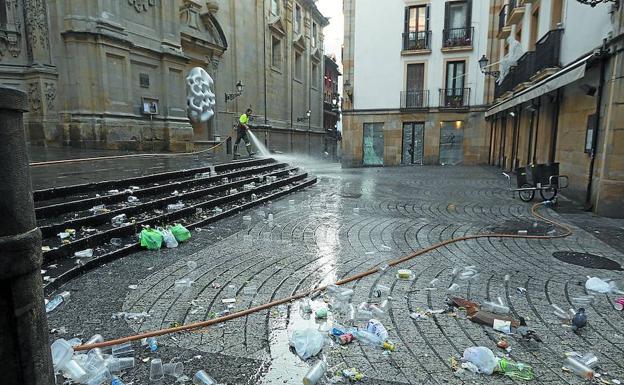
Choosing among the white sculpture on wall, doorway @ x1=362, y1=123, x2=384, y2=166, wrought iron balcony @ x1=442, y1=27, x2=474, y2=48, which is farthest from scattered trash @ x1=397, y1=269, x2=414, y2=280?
wrought iron balcony @ x1=442, y1=27, x2=474, y2=48

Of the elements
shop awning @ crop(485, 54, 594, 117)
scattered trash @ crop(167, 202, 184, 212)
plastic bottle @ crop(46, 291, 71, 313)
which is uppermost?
shop awning @ crop(485, 54, 594, 117)

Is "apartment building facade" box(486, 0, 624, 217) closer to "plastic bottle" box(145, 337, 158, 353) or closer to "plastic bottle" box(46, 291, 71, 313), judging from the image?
"plastic bottle" box(145, 337, 158, 353)

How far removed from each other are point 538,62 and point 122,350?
1372cm

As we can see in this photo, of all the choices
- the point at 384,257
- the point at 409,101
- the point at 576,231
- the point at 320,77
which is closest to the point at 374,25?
the point at 409,101

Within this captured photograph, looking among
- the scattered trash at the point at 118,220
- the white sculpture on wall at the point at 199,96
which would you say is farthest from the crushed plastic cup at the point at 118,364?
the white sculpture on wall at the point at 199,96

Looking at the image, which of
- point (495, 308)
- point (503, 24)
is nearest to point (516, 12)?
point (503, 24)

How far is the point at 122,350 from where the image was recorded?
265 cm

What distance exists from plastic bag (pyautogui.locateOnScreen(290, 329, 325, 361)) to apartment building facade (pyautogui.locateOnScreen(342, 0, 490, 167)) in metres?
20.5

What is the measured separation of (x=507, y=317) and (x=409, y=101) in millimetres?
20940

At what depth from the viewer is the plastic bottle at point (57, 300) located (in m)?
3.24

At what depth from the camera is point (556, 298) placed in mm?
3537

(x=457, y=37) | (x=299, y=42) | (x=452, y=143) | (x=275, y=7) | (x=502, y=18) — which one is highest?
(x=275, y=7)

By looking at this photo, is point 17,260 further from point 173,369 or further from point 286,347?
point 286,347

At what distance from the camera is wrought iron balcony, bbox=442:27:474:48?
21516 millimetres
